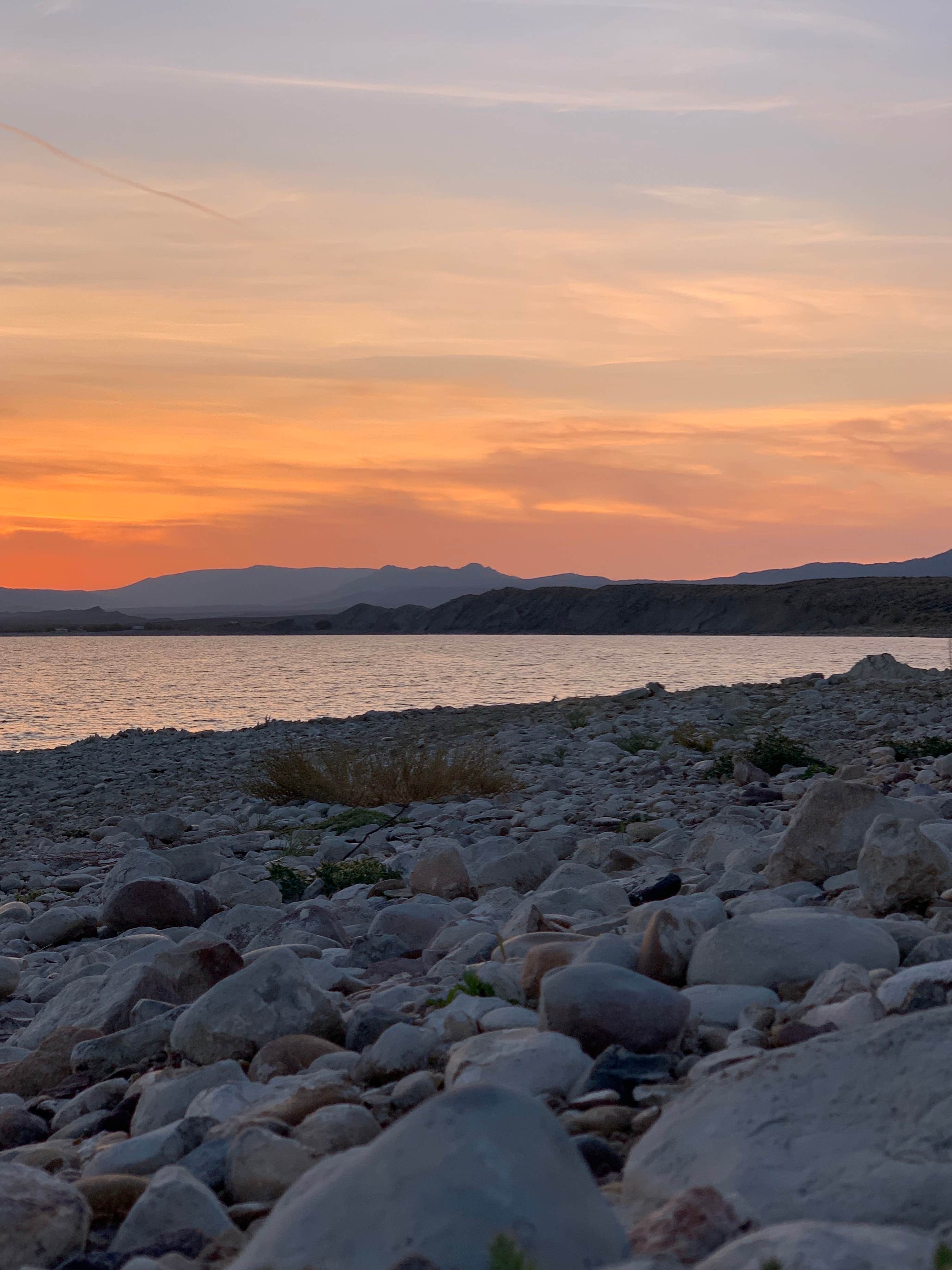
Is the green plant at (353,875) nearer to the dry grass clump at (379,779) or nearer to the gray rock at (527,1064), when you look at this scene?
the dry grass clump at (379,779)

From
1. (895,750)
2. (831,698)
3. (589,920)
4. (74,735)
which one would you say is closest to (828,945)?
(589,920)

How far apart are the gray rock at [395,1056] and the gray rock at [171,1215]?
0.66 m

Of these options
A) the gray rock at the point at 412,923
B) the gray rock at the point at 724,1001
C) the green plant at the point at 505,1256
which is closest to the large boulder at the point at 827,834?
the gray rock at the point at 412,923

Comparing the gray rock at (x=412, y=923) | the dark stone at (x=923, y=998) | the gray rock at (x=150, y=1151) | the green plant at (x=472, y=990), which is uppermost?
the dark stone at (x=923, y=998)

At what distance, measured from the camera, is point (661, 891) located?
441 centimetres

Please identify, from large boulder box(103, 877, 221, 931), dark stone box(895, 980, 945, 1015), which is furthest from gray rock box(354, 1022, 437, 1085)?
large boulder box(103, 877, 221, 931)

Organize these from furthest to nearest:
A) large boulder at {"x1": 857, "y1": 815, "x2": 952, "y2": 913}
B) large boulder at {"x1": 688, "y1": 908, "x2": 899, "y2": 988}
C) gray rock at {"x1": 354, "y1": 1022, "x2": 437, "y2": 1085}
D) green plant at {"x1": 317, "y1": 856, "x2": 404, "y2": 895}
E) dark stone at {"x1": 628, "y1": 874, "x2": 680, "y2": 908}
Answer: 1. green plant at {"x1": 317, "y1": 856, "x2": 404, "y2": 895}
2. dark stone at {"x1": 628, "y1": 874, "x2": 680, "y2": 908}
3. large boulder at {"x1": 857, "y1": 815, "x2": 952, "y2": 913}
4. large boulder at {"x1": 688, "y1": 908, "x2": 899, "y2": 988}
5. gray rock at {"x1": 354, "y1": 1022, "x2": 437, "y2": 1085}

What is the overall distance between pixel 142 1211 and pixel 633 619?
111682mm

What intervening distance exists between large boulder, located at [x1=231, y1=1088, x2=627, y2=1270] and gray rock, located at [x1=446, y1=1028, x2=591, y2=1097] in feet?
2.19

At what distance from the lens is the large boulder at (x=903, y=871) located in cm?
346

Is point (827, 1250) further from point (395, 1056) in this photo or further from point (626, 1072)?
point (395, 1056)

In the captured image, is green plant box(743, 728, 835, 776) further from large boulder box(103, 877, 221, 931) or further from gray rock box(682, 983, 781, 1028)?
gray rock box(682, 983, 781, 1028)

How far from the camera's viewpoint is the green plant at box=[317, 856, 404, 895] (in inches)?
247

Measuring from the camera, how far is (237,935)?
5.01 m
